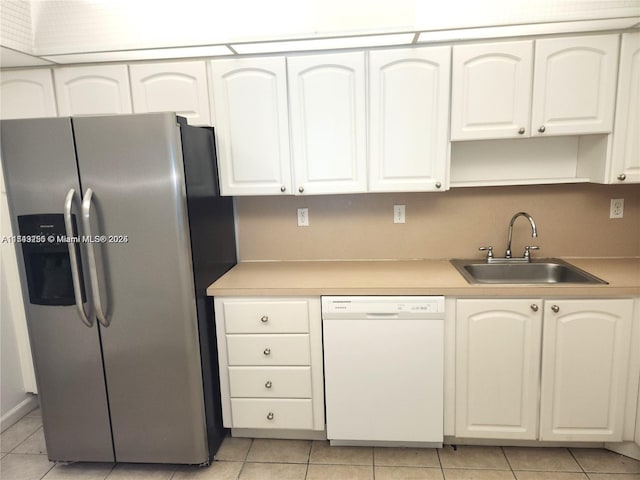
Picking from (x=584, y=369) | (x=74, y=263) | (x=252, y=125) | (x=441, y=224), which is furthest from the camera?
(x=441, y=224)

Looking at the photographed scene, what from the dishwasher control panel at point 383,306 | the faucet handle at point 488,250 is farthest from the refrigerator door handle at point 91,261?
the faucet handle at point 488,250

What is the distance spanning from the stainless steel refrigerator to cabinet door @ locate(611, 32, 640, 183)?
80.1 inches

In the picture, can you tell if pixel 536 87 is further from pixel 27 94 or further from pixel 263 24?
pixel 27 94

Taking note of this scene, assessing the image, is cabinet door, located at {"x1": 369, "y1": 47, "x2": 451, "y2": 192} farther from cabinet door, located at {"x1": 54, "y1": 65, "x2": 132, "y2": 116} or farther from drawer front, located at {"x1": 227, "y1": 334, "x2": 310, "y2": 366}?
cabinet door, located at {"x1": 54, "y1": 65, "x2": 132, "y2": 116}

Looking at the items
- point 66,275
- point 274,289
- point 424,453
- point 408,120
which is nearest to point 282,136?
point 408,120

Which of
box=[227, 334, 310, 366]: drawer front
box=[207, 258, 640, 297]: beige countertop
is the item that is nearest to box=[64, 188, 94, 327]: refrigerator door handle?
box=[207, 258, 640, 297]: beige countertop

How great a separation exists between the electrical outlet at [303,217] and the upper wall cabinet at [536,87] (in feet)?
3.18

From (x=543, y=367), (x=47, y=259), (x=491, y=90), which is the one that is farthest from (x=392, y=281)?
(x=47, y=259)

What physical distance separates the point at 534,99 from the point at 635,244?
110 cm

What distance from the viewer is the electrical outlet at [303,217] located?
8.48 ft

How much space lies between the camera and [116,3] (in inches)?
79.8

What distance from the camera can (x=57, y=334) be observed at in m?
2.01

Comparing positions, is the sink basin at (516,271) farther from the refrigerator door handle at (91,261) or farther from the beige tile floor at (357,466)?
the refrigerator door handle at (91,261)

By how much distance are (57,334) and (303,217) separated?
1.42 metres
